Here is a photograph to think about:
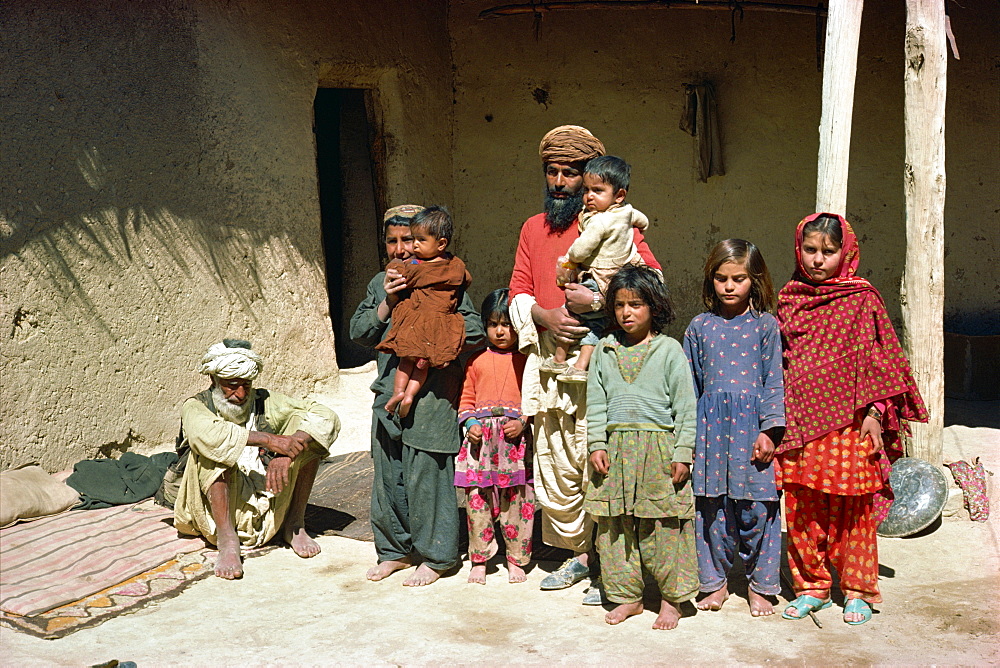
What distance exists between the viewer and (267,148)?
655 cm

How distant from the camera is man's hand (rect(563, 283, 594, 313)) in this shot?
379cm

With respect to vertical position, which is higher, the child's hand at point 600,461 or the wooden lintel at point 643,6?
the wooden lintel at point 643,6

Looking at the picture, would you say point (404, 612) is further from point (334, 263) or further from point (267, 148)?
point (334, 263)

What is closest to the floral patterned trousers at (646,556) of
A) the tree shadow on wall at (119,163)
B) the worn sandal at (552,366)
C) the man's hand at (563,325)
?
the worn sandal at (552,366)

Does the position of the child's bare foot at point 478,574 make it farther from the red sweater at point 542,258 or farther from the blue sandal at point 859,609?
the blue sandal at point 859,609

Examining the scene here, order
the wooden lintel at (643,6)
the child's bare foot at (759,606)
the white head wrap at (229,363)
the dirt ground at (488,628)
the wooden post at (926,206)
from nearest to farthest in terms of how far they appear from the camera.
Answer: the dirt ground at (488,628) < the child's bare foot at (759,606) < the white head wrap at (229,363) < the wooden post at (926,206) < the wooden lintel at (643,6)

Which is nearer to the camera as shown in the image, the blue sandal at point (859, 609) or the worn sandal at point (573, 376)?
the blue sandal at point (859, 609)

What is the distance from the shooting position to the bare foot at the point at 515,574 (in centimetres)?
413

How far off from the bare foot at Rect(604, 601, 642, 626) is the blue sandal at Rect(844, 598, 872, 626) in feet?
2.50

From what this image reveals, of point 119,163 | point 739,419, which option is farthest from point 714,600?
point 119,163

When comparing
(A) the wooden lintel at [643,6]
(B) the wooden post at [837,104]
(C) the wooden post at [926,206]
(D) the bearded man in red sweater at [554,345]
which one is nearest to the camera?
(D) the bearded man in red sweater at [554,345]

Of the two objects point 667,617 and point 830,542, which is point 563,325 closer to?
point 667,617

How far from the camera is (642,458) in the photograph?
11.9ft

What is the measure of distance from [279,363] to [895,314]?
488 centimetres
